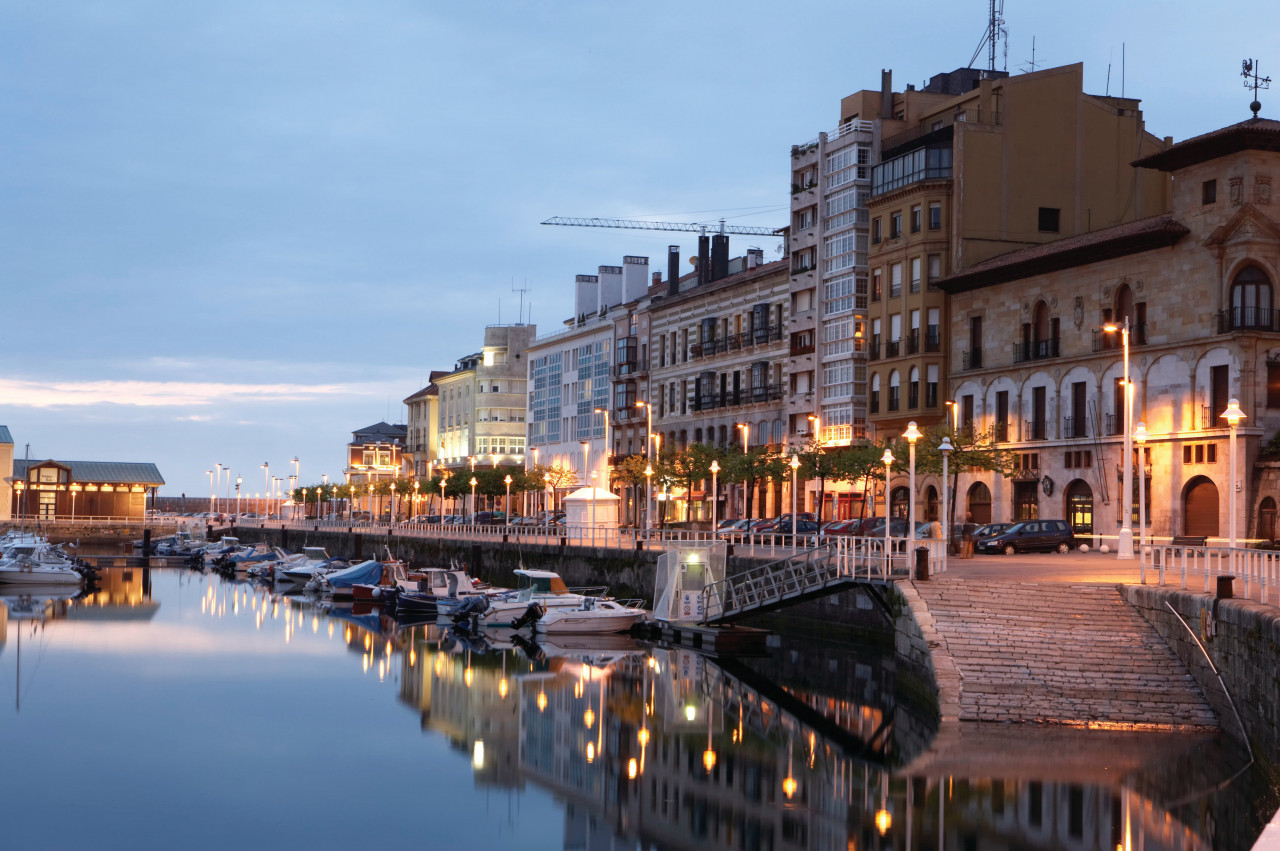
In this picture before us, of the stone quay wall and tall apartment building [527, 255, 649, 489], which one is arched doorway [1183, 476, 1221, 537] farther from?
tall apartment building [527, 255, 649, 489]

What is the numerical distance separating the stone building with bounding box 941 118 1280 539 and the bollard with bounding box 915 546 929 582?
857 inches

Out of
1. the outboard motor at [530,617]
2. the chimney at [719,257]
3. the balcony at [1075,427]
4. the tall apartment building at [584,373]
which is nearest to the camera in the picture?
the outboard motor at [530,617]

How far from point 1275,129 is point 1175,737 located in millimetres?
38325

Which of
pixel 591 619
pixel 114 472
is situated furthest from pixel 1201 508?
pixel 114 472

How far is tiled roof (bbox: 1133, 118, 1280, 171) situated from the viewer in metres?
62.1

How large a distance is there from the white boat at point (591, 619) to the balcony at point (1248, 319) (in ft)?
90.3

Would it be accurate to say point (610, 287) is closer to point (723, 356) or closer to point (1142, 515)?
point (723, 356)

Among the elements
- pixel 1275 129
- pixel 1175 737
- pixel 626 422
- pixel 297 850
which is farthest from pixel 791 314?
pixel 297 850

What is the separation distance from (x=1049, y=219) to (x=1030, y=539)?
26.4 meters

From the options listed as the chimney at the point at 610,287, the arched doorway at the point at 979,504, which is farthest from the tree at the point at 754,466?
the chimney at the point at 610,287

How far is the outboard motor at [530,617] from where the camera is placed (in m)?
58.7

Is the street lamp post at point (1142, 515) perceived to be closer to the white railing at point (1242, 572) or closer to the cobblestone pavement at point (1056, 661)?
the white railing at point (1242, 572)

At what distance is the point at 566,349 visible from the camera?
133625 millimetres

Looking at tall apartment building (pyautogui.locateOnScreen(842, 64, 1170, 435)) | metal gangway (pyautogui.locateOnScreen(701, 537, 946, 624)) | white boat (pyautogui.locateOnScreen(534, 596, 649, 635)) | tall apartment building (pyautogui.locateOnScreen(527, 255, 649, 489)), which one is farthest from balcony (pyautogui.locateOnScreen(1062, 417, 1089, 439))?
tall apartment building (pyautogui.locateOnScreen(527, 255, 649, 489))
